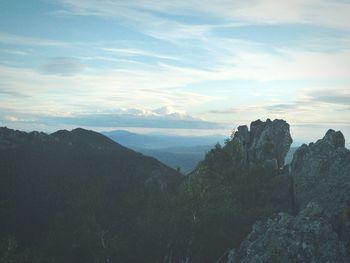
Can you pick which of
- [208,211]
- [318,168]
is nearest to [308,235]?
[208,211]

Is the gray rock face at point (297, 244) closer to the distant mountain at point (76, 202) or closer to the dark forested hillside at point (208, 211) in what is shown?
the dark forested hillside at point (208, 211)

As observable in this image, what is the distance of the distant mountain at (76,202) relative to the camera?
66250mm

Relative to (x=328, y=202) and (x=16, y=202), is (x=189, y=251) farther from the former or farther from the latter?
(x=16, y=202)

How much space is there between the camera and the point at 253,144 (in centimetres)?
12356

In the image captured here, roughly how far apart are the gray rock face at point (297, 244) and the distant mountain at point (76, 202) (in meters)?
25.8

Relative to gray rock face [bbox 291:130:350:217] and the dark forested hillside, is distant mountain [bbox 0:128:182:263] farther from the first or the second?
gray rock face [bbox 291:130:350:217]

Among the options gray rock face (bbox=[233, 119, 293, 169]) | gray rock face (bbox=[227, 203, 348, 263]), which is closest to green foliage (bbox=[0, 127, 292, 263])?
gray rock face (bbox=[233, 119, 293, 169])

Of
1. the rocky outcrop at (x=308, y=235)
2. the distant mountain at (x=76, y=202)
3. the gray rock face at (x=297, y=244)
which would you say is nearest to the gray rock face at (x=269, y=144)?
the distant mountain at (x=76, y=202)

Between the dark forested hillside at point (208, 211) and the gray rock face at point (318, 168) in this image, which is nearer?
the dark forested hillside at point (208, 211)

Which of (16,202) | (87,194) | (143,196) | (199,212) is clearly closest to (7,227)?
(16,202)

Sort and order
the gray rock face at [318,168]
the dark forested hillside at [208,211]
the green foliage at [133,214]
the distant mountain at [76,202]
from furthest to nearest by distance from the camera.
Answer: the gray rock face at [318,168], the distant mountain at [76,202], the green foliage at [133,214], the dark forested hillside at [208,211]

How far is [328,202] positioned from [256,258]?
49.7ft

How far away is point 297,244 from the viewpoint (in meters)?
35.9

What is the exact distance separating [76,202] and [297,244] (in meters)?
60.4
